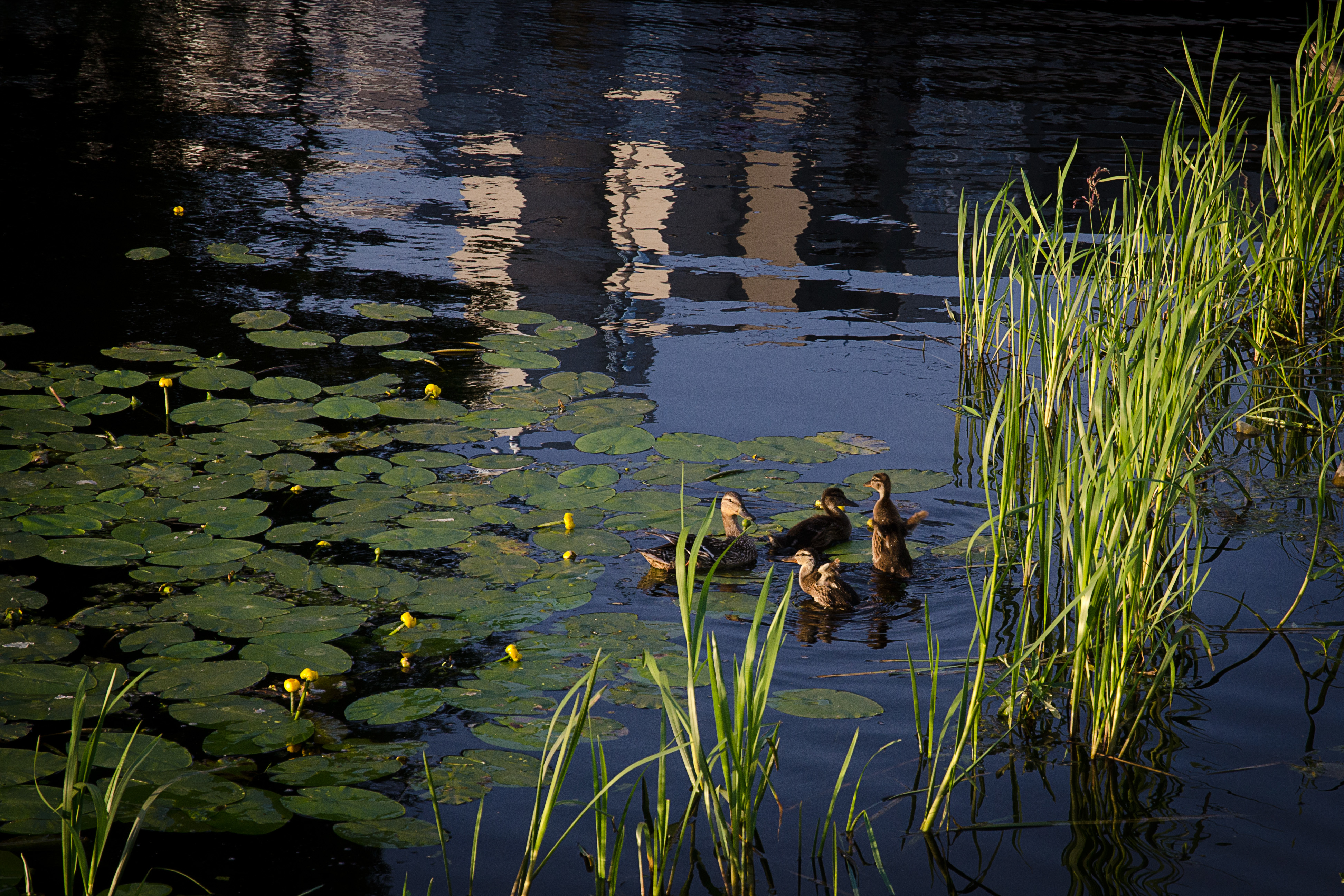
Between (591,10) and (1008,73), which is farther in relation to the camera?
(591,10)

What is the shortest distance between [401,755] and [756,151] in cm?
919

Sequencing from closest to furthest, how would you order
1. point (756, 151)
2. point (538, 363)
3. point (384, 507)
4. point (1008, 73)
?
1. point (384, 507)
2. point (538, 363)
3. point (756, 151)
4. point (1008, 73)

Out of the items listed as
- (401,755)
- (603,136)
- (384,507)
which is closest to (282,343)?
(384,507)

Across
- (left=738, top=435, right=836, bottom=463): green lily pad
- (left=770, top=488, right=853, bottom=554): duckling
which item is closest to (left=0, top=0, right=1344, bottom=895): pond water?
(left=738, top=435, right=836, bottom=463): green lily pad

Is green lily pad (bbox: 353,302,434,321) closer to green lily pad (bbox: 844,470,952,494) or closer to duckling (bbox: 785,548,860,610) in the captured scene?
green lily pad (bbox: 844,470,952,494)

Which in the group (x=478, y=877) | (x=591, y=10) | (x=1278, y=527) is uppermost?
(x=591, y=10)

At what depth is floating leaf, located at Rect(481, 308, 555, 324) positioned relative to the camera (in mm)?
6840

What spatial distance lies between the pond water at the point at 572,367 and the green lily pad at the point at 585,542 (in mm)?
41

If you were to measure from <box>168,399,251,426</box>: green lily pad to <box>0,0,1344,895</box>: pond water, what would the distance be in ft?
0.18

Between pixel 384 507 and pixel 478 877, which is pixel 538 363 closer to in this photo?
pixel 384 507

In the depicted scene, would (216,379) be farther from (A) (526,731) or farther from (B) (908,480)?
(B) (908,480)

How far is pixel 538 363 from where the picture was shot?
612cm

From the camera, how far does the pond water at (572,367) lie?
3061 mm

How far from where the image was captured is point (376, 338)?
635cm
